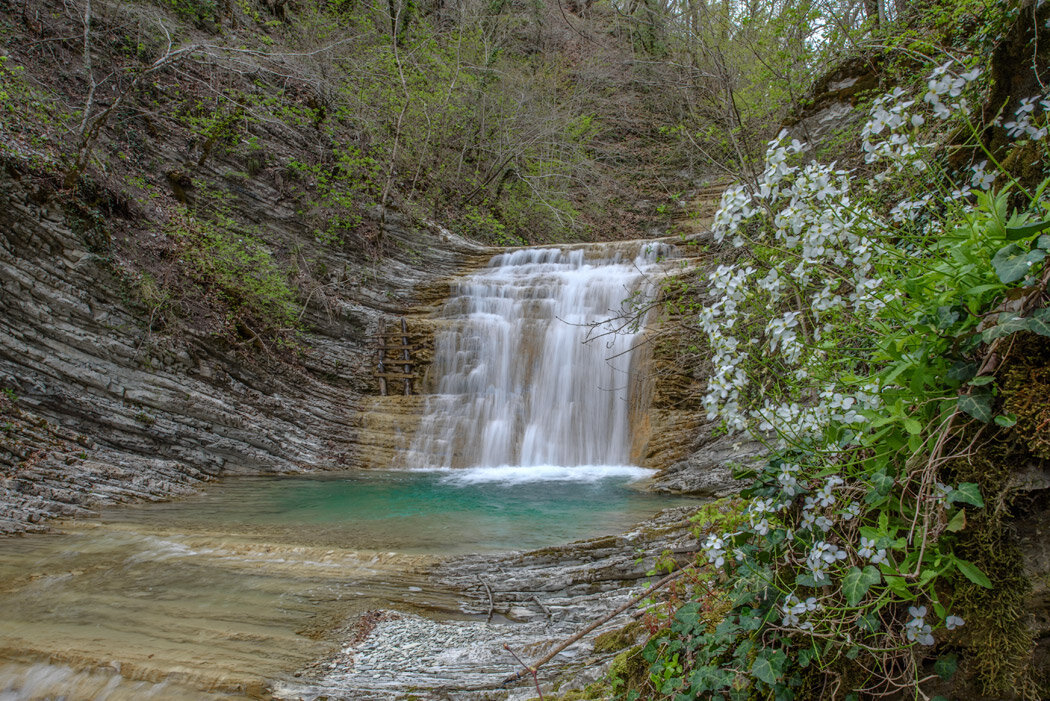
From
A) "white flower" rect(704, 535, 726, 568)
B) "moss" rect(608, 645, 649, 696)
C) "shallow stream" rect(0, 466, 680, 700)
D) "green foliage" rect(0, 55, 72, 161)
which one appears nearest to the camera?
"white flower" rect(704, 535, 726, 568)

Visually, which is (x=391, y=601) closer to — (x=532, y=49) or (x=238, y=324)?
(x=238, y=324)

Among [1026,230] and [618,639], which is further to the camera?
[618,639]

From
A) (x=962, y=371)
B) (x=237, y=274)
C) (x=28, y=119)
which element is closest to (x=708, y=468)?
(x=962, y=371)

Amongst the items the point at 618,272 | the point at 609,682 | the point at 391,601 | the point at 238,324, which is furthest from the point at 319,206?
the point at 609,682


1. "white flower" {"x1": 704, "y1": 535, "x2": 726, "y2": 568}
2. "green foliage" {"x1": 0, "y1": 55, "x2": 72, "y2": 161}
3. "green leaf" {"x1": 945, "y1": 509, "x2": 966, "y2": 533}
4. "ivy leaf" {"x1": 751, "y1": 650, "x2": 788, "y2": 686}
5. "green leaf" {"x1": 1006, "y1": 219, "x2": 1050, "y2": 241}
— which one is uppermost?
"green foliage" {"x1": 0, "y1": 55, "x2": 72, "y2": 161}

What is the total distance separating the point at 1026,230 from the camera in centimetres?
134

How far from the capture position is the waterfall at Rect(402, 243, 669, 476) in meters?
10.1

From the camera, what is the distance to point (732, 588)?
5.97 feet

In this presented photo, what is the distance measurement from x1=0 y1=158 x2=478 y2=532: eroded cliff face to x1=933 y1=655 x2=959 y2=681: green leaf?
23.2ft

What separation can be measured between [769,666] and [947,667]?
16.9 inches

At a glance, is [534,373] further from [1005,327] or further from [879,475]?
[1005,327]

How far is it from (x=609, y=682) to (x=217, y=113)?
1334cm

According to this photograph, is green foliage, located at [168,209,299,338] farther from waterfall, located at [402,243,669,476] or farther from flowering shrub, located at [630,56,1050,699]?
flowering shrub, located at [630,56,1050,699]

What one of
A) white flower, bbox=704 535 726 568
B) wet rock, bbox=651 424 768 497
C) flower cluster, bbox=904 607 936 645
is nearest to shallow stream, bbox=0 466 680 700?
Result: wet rock, bbox=651 424 768 497
